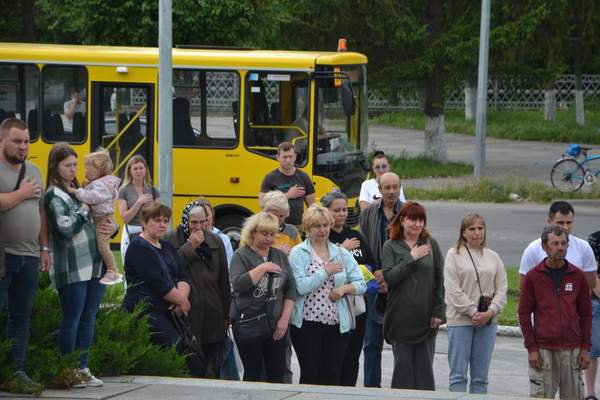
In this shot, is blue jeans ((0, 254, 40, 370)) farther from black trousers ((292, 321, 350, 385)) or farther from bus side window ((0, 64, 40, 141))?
bus side window ((0, 64, 40, 141))

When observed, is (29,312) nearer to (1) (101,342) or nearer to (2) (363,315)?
(1) (101,342)

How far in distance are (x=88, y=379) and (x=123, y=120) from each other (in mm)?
9189

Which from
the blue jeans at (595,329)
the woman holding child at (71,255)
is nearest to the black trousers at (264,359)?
the woman holding child at (71,255)

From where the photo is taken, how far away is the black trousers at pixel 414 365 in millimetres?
9109

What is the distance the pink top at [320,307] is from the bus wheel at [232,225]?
752 centimetres

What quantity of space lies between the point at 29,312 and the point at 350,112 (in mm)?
9187

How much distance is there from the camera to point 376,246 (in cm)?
1039

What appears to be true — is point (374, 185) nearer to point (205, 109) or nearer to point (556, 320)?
point (556, 320)

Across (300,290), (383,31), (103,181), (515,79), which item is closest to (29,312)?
(103,181)

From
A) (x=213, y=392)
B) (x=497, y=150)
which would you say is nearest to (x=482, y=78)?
(x=497, y=150)

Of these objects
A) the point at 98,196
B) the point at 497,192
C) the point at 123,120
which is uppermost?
the point at 123,120

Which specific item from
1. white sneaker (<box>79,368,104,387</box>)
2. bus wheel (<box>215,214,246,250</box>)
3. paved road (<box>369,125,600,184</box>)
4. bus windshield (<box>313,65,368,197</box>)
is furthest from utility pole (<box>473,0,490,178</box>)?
white sneaker (<box>79,368,104,387</box>)

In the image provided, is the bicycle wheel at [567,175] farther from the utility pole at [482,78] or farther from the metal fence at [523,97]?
the metal fence at [523,97]

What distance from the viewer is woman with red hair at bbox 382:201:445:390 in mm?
9047
